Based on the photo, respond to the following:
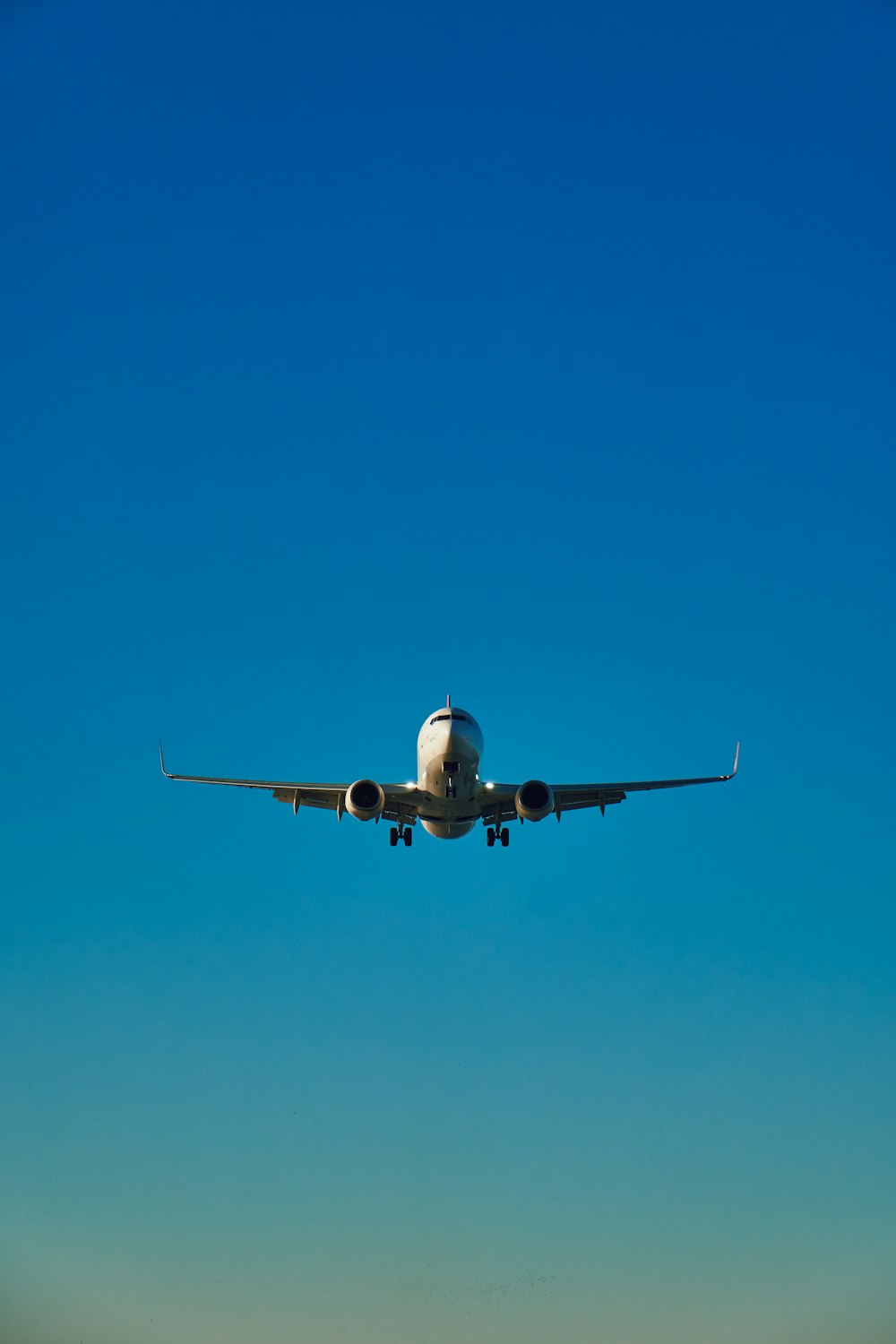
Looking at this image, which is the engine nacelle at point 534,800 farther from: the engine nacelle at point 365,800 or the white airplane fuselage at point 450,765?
the engine nacelle at point 365,800

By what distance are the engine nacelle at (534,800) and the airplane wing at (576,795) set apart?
1.36 metres

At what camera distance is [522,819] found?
52062mm

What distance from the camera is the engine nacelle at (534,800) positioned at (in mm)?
50125

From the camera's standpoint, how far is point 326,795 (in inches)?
2176

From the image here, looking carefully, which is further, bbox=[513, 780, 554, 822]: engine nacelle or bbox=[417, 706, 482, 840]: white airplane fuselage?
bbox=[513, 780, 554, 822]: engine nacelle

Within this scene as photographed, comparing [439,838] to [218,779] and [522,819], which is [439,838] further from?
[218,779]

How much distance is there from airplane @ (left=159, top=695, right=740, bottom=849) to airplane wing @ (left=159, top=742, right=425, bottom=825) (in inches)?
1.3

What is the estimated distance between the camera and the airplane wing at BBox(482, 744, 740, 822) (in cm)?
5256

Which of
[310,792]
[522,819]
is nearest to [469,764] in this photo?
[522,819]

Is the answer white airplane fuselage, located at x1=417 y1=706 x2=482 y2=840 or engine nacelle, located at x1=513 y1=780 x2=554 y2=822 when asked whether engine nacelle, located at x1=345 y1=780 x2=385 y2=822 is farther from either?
engine nacelle, located at x1=513 y1=780 x2=554 y2=822

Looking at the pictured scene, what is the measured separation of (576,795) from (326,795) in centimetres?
1003

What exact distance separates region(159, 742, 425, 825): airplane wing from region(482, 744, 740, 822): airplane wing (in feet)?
9.91

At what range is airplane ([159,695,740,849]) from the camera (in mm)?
48256

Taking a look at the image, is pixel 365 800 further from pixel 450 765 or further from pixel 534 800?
pixel 534 800
